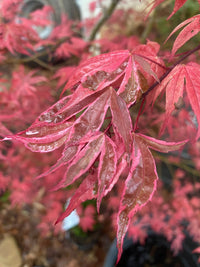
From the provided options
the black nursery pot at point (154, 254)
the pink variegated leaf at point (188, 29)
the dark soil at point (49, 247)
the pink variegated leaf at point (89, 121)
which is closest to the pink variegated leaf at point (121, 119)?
the pink variegated leaf at point (89, 121)

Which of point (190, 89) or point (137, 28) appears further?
point (137, 28)

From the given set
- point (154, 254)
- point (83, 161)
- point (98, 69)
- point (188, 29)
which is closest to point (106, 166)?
point (83, 161)

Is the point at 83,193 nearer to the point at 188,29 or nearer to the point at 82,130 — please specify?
the point at 82,130

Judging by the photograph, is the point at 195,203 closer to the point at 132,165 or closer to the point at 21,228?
the point at 132,165

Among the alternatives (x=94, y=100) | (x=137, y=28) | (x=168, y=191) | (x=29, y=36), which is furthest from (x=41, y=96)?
(x=137, y=28)

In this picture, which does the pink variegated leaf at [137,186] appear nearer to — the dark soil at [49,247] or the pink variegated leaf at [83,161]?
the pink variegated leaf at [83,161]

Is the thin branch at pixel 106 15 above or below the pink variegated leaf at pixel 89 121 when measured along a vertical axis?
below
